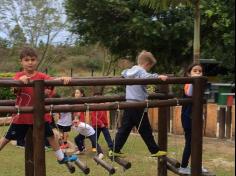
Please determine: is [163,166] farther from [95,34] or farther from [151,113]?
[95,34]

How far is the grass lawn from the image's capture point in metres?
8.27

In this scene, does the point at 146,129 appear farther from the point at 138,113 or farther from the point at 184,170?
the point at 184,170

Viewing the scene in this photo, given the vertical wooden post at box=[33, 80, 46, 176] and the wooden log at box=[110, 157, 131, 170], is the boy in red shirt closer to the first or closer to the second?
the vertical wooden post at box=[33, 80, 46, 176]

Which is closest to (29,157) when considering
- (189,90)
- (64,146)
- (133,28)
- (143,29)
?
(189,90)

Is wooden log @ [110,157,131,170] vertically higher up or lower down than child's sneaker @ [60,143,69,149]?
higher up

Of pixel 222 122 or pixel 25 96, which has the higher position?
pixel 25 96

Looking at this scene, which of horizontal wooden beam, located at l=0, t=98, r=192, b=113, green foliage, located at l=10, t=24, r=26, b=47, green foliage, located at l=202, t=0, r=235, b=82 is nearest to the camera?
horizontal wooden beam, located at l=0, t=98, r=192, b=113

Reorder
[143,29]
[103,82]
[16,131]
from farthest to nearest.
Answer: [143,29] < [16,131] < [103,82]

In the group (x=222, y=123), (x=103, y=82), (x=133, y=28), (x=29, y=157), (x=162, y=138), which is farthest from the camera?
(x=133, y=28)

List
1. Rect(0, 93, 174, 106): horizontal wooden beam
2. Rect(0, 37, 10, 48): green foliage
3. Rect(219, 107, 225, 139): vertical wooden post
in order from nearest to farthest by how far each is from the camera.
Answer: Rect(0, 93, 174, 106): horizontal wooden beam
Rect(219, 107, 225, 139): vertical wooden post
Rect(0, 37, 10, 48): green foliage

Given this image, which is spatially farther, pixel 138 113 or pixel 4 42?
pixel 4 42

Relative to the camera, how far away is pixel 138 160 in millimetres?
9445

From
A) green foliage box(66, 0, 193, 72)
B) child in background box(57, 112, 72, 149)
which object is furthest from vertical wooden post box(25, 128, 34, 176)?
green foliage box(66, 0, 193, 72)

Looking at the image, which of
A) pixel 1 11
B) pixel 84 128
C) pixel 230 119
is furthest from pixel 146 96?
pixel 1 11
